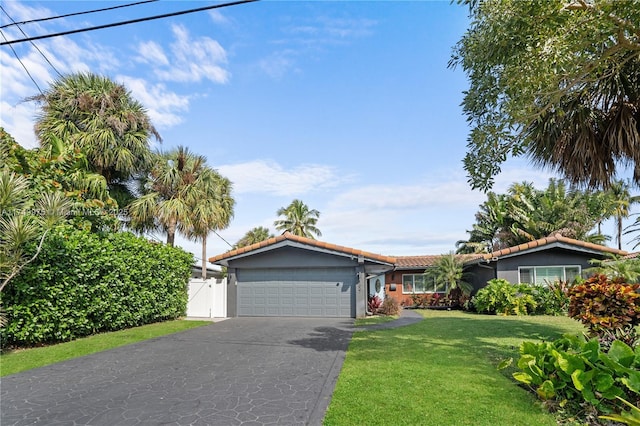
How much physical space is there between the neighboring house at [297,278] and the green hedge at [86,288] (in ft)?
10.5

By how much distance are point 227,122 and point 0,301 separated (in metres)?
8.01

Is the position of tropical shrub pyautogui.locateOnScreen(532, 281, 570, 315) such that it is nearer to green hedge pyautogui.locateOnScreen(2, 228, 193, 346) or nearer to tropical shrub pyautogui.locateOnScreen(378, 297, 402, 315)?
tropical shrub pyautogui.locateOnScreen(378, 297, 402, 315)

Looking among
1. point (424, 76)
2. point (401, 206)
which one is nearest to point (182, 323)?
point (424, 76)

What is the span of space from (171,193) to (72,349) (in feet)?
33.9

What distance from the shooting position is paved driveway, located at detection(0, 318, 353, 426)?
15.5 ft

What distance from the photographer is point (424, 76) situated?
9.13 m

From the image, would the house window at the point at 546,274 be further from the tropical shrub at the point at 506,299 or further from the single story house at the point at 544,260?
the tropical shrub at the point at 506,299

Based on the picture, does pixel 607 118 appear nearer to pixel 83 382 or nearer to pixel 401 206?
pixel 83 382

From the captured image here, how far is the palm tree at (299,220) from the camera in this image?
39406mm

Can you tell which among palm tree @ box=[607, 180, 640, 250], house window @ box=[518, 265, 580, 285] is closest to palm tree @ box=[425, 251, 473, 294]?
house window @ box=[518, 265, 580, 285]

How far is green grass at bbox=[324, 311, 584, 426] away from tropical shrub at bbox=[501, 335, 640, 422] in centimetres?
30

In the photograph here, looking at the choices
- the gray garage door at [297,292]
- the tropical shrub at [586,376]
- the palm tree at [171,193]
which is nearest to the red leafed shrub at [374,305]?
the gray garage door at [297,292]

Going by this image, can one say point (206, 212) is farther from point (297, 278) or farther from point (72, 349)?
point (72, 349)

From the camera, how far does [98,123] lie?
16562 millimetres
